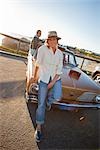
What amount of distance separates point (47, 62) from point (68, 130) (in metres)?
1.49

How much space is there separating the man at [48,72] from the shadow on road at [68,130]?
298 millimetres

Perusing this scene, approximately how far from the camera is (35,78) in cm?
511

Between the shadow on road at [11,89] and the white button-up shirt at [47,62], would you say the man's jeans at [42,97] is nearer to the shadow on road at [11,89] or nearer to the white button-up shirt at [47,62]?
the white button-up shirt at [47,62]

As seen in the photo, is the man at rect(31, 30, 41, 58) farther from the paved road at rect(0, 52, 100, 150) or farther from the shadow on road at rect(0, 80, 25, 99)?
the paved road at rect(0, 52, 100, 150)

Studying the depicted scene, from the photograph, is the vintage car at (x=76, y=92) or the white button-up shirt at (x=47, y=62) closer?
the white button-up shirt at (x=47, y=62)

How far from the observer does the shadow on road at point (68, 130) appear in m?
4.38

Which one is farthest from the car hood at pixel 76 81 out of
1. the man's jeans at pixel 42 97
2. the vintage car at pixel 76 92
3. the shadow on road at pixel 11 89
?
the shadow on road at pixel 11 89

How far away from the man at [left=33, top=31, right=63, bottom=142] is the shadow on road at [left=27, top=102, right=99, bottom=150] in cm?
30

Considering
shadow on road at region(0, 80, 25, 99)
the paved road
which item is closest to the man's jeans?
the paved road

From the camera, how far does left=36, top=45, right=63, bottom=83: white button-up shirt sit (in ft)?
14.6

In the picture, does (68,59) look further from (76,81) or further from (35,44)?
(76,81)

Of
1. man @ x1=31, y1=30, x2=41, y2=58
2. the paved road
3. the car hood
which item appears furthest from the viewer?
man @ x1=31, y1=30, x2=41, y2=58

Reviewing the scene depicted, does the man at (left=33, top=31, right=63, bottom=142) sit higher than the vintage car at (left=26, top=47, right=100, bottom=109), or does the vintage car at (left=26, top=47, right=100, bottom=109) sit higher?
the man at (left=33, top=31, right=63, bottom=142)

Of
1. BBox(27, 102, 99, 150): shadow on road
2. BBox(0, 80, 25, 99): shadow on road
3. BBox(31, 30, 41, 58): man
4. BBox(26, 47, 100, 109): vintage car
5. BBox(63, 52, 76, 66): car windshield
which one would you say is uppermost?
BBox(31, 30, 41, 58): man
